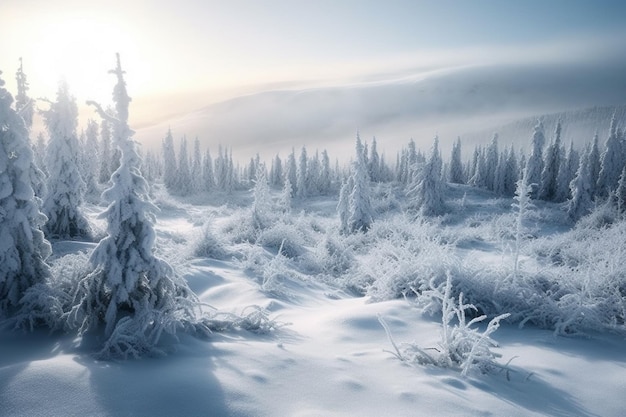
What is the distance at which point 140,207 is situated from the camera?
18.8 feet

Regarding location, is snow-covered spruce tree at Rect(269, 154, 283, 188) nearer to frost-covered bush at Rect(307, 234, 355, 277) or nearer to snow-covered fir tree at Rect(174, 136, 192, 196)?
snow-covered fir tree at Rect(174, 136, 192, 196)

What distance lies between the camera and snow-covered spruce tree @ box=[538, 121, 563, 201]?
186 feet

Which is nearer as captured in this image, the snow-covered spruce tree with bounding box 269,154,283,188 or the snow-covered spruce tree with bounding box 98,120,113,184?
the snow-covered spruce tree with bounding box 98,120,113,184

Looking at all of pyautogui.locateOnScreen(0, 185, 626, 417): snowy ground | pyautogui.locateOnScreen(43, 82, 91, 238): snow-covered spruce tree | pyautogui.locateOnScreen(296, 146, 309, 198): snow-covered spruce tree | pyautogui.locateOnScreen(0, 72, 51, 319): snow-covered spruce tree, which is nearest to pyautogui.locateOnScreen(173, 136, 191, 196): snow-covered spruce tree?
pyautogui.locateOnScreen(296, 146, 309, 198): snow-covered spruce tree

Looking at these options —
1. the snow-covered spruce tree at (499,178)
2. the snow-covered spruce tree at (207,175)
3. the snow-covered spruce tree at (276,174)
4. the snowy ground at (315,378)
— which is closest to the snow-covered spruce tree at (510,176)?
the snow-covered spruce tree at (499,178)

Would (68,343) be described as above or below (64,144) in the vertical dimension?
below

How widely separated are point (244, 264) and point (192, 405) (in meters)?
8.43

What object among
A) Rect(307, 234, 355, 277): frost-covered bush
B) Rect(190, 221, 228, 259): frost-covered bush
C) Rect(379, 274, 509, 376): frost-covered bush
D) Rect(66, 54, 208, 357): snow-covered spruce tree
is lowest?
Rect(307, 234, 355, 277): frost-covered bush

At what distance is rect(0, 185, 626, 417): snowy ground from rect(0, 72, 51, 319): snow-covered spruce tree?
1.18m

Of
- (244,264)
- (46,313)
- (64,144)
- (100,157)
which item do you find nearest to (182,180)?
(100,157)

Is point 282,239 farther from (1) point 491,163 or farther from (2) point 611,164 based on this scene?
(1) point 491,163

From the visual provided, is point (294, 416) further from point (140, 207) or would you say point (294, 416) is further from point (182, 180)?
point (182, 180)

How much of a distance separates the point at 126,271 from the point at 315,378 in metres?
3.26

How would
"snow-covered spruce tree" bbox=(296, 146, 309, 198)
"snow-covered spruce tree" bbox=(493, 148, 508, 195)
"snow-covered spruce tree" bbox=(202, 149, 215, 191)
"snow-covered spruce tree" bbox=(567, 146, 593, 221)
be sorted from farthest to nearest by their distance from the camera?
"snow-covered spruce tree" bbox=(202, 149, 215, 191) → "snow-covered spruce tree" bbox=(296, 146, 309, 198) → "snow-covered spruce tree" bbox=(493, 148, 508, 195) → "snow-covered spruce tree" bbox=(567, 146, 593, 221)
